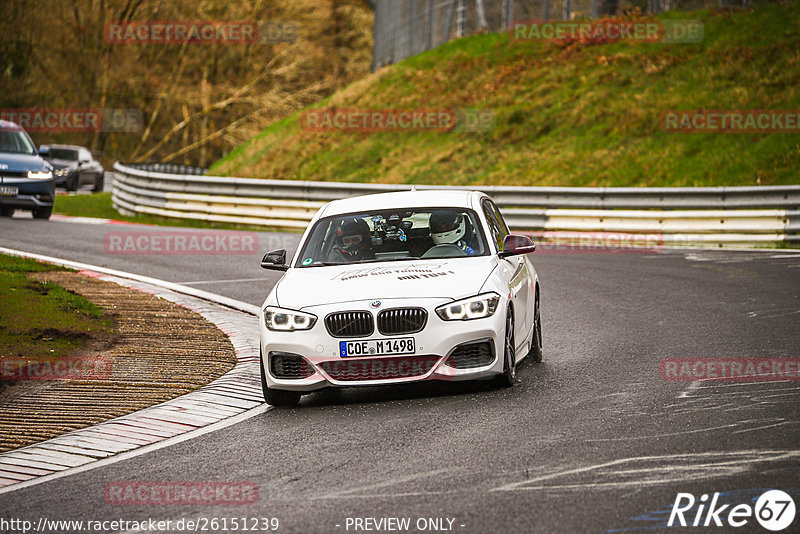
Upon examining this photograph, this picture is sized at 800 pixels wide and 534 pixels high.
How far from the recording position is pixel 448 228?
9.57m

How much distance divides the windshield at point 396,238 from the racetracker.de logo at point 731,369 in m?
1.76

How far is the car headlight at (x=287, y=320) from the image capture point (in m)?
8.37

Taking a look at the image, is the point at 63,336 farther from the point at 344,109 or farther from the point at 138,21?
the point at 138,21

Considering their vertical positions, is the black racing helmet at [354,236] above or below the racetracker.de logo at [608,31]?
below

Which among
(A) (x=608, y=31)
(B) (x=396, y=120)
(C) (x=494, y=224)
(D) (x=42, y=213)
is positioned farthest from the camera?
(B) (x=396, y=120)

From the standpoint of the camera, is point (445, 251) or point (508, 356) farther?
point (445, 251)

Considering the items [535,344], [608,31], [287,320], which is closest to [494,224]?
[535,344]

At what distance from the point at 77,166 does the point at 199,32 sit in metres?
14.8

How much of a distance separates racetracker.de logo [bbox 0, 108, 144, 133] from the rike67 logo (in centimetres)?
4938

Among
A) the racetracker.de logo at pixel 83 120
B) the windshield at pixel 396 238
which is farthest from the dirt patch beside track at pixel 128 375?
the racetracker.de logo at pixel 83 120

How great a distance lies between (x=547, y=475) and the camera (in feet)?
19.9

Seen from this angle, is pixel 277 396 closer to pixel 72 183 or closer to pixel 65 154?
pixel 72 183

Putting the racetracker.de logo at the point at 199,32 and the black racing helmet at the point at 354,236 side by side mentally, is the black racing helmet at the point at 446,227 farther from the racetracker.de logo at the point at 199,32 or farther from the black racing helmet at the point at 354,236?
the racetracker.de logo at the point at 199,32

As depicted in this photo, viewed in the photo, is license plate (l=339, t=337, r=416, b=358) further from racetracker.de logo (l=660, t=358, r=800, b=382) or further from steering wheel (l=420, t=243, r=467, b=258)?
racetracker.de logo (l=660, t=358, r=800, b=382)
